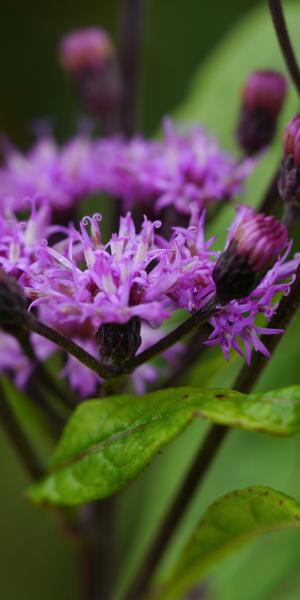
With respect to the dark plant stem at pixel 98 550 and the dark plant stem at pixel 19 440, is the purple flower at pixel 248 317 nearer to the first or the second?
the dark plant stem at pixel 19 440

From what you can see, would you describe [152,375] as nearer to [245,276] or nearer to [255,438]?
[245,276]

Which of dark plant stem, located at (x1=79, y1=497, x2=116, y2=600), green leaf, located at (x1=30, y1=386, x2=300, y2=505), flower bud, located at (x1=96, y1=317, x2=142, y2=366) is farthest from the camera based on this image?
dark plant stem, located at (x1=79, y1=497, x2=116, y2=600)

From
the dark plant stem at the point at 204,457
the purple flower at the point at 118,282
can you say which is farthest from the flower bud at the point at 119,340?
the dark plant stem at the point at 204,457

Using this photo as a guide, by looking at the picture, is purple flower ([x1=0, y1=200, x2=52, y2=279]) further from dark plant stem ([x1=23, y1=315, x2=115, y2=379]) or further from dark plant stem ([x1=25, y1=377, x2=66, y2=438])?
dark plant stem ([x1=25, y1=377, x2=66, y2=438])

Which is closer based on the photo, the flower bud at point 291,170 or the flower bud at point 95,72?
the flower bud at point 291,170

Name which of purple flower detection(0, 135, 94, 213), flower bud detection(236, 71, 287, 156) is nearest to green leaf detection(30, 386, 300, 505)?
purple flower detection(0, 135, 94, 213)
